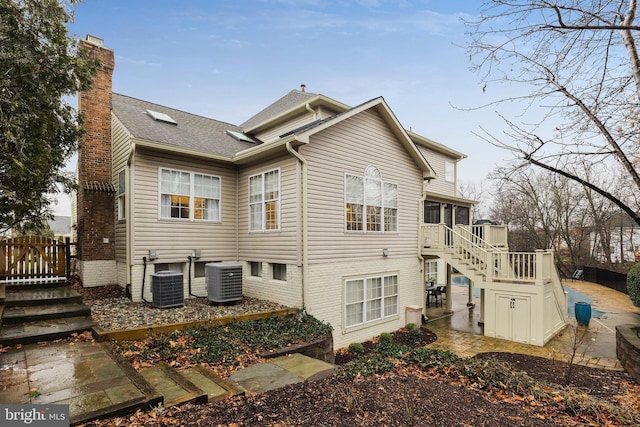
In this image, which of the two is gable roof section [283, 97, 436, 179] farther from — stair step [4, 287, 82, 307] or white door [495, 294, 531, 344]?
stair step [4, 287, 82, 307]

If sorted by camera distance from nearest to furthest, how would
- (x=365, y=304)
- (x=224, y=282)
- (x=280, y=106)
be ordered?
1. (x=224, y=282)
2. (x=365, y=304)
3. (x=280, y=106)

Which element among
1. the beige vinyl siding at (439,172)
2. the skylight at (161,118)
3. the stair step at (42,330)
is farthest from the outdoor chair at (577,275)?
the stair step at (42,330)

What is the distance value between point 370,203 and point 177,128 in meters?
6.90

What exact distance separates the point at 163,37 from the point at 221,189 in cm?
517

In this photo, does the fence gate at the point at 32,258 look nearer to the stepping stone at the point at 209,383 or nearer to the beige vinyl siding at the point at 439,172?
the stepping stone at the point at 209,383

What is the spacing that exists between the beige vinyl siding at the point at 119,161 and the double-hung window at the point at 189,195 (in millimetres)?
1347

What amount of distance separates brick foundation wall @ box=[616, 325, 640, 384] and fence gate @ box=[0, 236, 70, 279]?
14313mm

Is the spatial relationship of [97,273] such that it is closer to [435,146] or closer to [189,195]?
[189,195]

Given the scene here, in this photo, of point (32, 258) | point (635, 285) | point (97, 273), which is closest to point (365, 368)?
point (97, 273)

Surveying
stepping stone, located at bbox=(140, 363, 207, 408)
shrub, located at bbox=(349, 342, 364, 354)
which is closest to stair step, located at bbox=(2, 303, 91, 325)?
stepping stone, located at bbox=(140, 363, 207, 408)

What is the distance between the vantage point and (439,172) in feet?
61.0

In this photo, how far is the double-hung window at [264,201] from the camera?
31.3 ft

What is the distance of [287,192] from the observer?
359 inches

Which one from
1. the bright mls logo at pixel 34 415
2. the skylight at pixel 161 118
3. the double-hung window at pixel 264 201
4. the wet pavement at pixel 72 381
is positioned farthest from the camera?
the skylight at pixel 161 118
